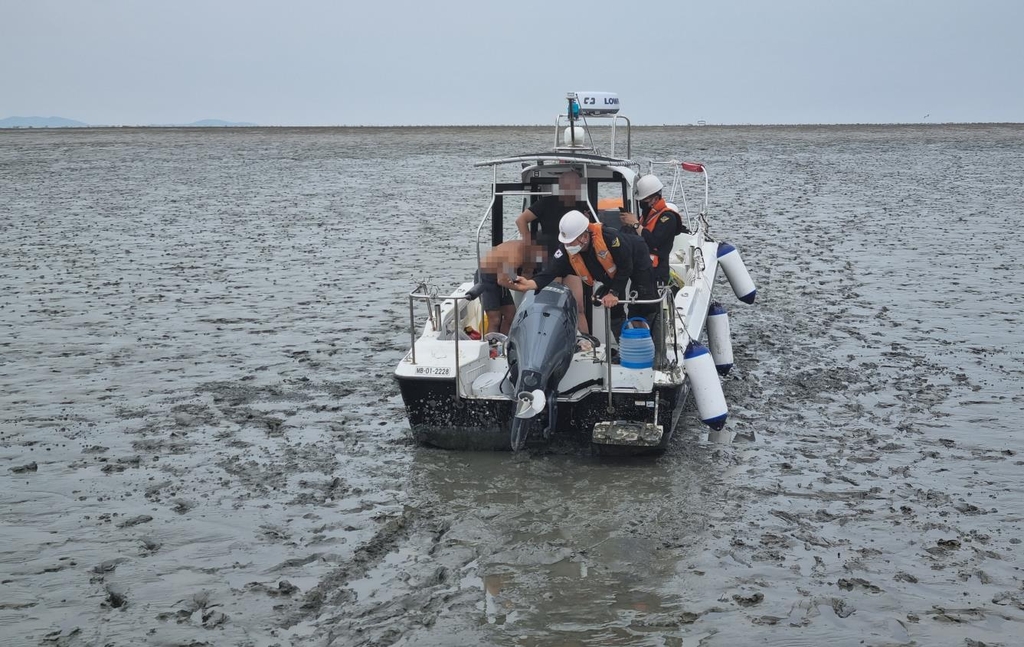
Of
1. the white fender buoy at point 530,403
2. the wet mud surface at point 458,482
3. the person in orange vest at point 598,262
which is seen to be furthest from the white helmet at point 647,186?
the white fender buoy at point 530,403

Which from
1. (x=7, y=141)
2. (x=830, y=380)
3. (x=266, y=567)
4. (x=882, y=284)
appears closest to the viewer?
(x=266, y=567)

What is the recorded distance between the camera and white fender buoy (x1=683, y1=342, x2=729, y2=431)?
330 inches

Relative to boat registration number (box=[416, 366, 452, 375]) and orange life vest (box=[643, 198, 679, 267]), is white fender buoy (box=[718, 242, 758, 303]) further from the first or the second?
boat registration number (box=[416, 366, 452, 375])

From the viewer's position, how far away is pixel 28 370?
10883 millimetres

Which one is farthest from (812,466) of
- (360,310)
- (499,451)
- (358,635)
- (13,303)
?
(13,303)

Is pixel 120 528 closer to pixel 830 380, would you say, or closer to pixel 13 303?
pixel 830 380

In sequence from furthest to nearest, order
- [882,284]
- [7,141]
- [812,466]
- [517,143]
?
[7,141], [517,143], [882,284], [812,466]

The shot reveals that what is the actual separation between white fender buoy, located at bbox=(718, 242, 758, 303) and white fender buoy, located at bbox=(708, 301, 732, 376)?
1594mm

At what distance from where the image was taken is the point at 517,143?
185ft

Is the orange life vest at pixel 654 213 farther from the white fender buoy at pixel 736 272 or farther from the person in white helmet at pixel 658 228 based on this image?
the white fender buoy at pixel 736 272

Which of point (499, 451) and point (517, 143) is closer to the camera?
point (499, 451)

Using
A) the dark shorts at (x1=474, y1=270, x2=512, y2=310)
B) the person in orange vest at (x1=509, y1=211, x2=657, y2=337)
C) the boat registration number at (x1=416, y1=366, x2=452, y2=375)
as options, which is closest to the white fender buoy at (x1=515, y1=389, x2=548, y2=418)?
the boat registration number at (x1=416, y1=366, x2=452, y2=375)

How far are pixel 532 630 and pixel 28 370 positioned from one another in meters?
7.14

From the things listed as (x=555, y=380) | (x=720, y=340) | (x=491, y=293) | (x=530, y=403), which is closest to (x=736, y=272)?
(x=720, y=340)
